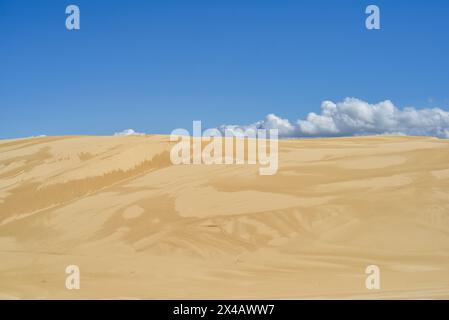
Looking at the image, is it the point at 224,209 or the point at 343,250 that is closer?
the point at 343,250

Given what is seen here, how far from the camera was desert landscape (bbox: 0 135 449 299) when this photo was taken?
6.36 metres

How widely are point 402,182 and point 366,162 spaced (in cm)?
172

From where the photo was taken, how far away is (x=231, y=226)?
8625 millimetres

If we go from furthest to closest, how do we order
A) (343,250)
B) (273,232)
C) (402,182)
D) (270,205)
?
(402,182) → (270,205) → (273,232) → (343,250)

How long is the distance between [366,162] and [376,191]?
2133 mm

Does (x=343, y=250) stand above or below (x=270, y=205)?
below

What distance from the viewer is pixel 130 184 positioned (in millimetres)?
11805

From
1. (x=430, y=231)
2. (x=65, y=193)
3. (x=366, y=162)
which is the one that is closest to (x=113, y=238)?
(x=65, y=193)

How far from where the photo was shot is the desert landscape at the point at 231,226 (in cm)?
636

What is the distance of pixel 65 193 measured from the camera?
11781mm
